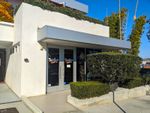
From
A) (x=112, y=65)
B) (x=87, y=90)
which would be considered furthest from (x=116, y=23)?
(x=87, y=90)

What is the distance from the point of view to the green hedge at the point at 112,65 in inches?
317

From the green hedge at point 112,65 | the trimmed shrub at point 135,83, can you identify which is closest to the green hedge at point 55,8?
the green hedge at point 112,65

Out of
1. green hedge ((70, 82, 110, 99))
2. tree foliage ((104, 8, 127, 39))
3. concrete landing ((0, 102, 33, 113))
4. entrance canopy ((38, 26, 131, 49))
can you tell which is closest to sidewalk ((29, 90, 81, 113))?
concrete landing ((0, 102, 33, 113))

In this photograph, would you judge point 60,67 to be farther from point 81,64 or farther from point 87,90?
point 87,90

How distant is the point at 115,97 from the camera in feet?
27.1

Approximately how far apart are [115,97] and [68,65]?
3.47 m

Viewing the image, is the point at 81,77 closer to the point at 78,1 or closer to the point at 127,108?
the point at 127,108

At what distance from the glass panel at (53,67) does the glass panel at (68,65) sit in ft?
2.03

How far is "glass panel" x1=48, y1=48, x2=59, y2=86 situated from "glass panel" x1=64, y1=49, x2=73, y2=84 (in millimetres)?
617

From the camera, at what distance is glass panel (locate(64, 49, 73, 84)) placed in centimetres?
1044

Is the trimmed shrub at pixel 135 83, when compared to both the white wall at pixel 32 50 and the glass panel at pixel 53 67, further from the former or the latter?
the white wall at pixel 32 50

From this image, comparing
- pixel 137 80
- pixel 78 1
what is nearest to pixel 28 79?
pixel 137 80

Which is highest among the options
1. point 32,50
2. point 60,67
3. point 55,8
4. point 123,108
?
point 55,8

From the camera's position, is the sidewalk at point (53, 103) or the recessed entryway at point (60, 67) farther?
the recessed entryway at point (60, 67)
